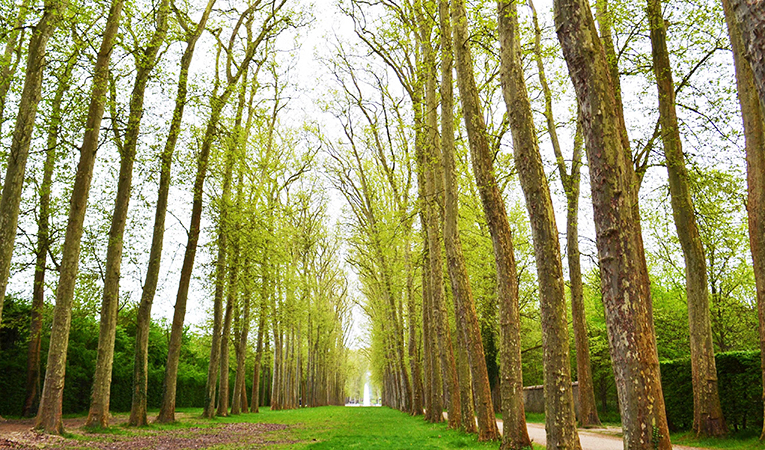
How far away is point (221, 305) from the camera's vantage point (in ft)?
67.5

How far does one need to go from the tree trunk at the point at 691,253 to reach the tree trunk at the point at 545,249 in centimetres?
512

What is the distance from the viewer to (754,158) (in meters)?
8.68

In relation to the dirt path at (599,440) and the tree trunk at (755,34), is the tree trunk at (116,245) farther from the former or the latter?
the tree trunk at (755,34)

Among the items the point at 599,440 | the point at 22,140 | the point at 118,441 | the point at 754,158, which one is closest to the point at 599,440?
the point at 599,440

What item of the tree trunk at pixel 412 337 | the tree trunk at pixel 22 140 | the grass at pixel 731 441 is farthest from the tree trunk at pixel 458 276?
the tree trunk at pixel 412 337

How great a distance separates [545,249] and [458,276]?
184 inches

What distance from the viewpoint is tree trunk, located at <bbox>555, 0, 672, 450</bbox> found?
427 cm

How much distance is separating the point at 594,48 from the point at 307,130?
804 inches

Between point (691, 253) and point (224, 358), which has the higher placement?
point (691, 253)

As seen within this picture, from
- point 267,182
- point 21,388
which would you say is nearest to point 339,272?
point 267,182

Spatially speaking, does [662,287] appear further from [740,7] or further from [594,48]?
[740,7]

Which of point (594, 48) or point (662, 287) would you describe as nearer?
point (594, 48)

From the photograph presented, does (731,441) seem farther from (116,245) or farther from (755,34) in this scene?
(116,245)

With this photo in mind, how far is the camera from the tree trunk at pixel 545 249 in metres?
6.15
